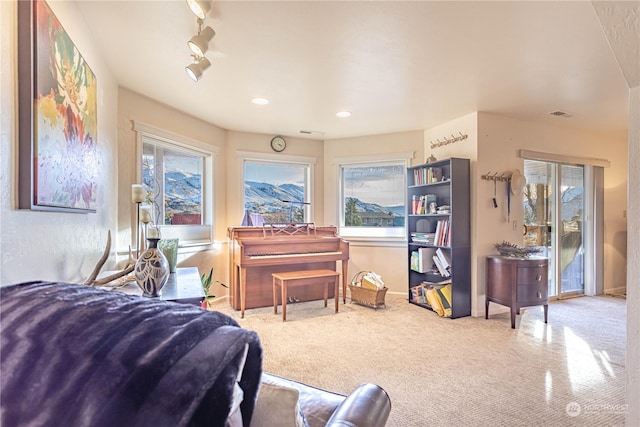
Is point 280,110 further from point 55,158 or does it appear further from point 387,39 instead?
point 55,158

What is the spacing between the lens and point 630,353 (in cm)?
118

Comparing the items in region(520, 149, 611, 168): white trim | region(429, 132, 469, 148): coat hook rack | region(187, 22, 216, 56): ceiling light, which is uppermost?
region(187, 22, 216, 56): ceiling light

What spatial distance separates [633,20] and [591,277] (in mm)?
4838

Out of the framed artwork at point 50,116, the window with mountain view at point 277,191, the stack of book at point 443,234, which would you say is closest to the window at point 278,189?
the window with mountain view at point 277,191

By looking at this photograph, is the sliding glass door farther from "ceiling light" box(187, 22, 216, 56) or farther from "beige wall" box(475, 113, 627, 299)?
"ceiling light" box(187, 22, 216, 56)

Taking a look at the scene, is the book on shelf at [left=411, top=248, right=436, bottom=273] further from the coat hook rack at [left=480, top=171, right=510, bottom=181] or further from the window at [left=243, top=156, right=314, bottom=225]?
the window at [left=243, top=156, right=314, bottom=225]

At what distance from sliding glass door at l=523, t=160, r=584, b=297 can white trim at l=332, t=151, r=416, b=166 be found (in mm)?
1499

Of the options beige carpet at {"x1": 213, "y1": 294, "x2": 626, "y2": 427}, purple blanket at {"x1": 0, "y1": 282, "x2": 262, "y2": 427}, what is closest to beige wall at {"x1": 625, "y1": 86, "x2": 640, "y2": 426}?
beige carpet at {"x1": 213, "y1": 294, "x2": 626, "y2": 427}

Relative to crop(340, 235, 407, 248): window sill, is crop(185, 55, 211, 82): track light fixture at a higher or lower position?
higher

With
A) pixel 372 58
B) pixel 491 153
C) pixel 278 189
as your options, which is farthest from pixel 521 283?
pixel 278 189

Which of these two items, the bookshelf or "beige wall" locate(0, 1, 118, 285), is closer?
"beige wall" locate(0, 1, 118, 285)

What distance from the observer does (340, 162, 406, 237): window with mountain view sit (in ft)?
15.2

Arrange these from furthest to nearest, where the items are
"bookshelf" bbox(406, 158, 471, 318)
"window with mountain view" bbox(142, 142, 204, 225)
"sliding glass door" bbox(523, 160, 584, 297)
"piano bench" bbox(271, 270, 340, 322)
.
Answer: "sliding glass door" bbox(523, 160, 584, 297) → "bookshelf" bbox(406, 158, 471, 318) → "piano bench" bbox(271, 270, 340, 322) → "window with mountain view" bbox(142, 142, 204, 225)

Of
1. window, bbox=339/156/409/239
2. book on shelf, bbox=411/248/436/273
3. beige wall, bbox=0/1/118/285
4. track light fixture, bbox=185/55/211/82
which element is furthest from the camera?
window, bbox=339/156/409/239
